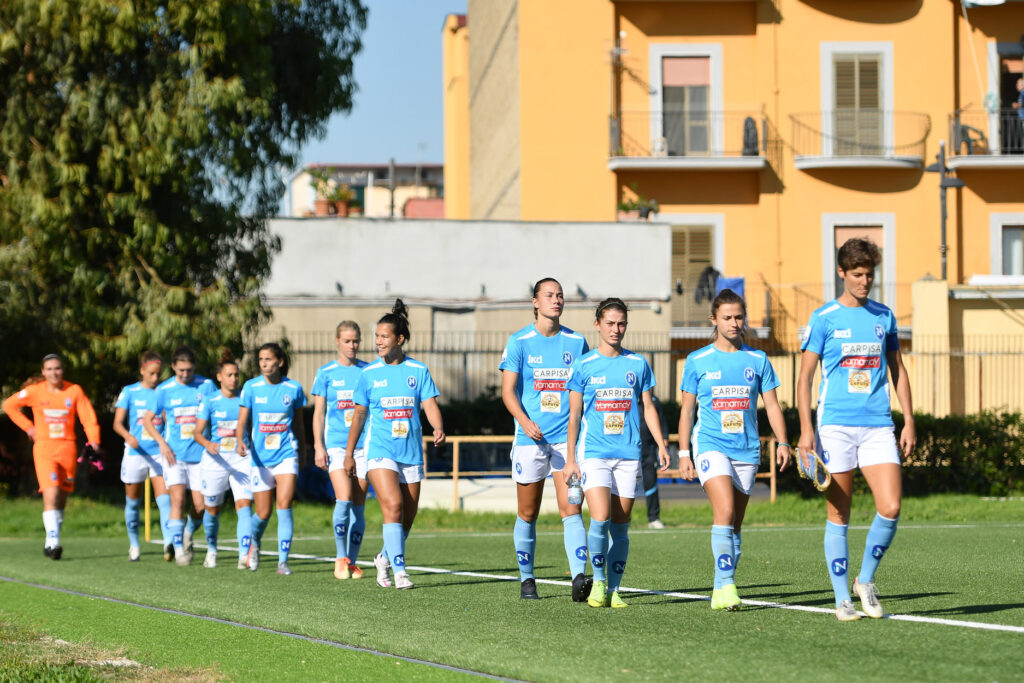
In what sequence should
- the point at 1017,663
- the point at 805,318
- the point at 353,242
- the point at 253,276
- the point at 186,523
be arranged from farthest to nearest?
the point at 805,318 < the point at 353,242 < the point at 253,276 < the point at 186,523 < the point at 1017,663

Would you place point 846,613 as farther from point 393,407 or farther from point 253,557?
point 253,557

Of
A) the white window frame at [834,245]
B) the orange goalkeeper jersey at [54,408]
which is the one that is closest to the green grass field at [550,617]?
the orange goalkeeper jersey at [54,408]

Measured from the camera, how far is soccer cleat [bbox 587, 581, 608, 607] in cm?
885

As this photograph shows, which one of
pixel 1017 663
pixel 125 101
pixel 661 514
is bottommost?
pixel 661 514

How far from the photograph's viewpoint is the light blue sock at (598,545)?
8.72 metres

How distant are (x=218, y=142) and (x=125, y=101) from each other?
4.72ft

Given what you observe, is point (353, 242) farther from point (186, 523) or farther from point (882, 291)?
point (186, 523)

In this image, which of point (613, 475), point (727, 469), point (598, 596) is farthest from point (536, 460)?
point (727, 469)

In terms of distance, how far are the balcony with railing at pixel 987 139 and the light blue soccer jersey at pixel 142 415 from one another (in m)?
25.0

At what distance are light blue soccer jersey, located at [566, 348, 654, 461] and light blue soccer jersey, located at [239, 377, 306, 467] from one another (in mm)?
4207

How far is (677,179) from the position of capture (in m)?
34.8

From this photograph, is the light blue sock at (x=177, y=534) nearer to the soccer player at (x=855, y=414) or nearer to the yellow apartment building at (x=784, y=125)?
the soccer player at (x=855, y=414)

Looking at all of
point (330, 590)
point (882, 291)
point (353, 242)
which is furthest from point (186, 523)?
point (882, 291)

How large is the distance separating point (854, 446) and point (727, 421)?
97 cm
